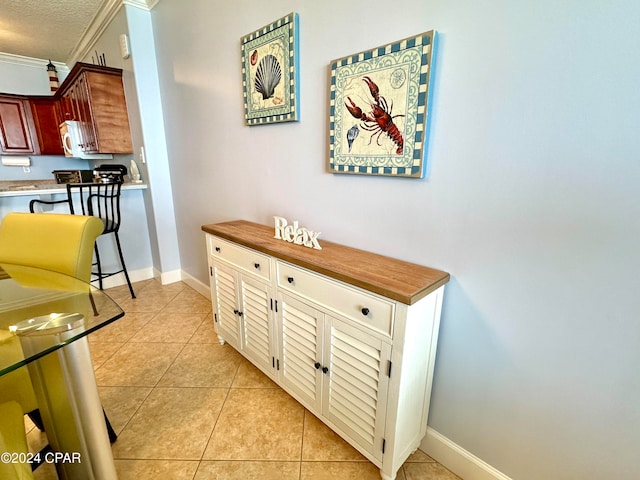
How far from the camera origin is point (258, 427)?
1.44m

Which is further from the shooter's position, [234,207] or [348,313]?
[234,207]

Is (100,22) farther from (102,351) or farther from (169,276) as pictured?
(102,351)

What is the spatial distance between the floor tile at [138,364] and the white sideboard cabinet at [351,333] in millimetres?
727

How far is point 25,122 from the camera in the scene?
13.8 feet

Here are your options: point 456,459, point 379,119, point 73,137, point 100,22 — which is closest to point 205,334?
point 456,459

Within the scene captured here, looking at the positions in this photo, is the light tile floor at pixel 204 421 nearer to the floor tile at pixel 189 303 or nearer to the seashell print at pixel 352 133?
the floor tile at pixel 189 303

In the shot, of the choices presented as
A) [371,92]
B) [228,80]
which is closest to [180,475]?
[371,92]

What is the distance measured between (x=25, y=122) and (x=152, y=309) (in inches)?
153

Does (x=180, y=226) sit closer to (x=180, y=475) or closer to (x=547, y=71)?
(x=180, y=475)

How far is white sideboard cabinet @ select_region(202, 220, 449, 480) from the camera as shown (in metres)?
1.03

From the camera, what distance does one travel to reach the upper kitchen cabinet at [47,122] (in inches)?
167

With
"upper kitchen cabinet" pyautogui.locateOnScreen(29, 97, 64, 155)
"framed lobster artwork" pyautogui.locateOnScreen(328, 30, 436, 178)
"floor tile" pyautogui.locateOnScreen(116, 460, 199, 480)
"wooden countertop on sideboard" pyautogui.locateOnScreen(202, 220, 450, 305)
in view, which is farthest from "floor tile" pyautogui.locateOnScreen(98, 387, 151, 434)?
"upper kitchen cabinet" pyautogui.locateOnScreen(29, 97, 64, 155)

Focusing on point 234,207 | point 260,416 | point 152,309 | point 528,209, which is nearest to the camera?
point 528,209

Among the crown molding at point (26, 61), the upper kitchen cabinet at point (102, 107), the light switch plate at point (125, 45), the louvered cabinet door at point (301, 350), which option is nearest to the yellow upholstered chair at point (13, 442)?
the louvered cabinet door at point (301, 350)
